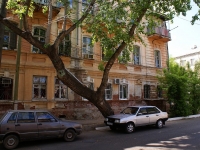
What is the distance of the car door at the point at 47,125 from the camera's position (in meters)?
7.86

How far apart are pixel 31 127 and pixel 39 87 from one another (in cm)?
647

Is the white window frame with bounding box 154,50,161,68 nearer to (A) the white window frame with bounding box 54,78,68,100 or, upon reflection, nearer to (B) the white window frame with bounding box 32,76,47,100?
(A) the white window frame with bounding box 54,78,68,100

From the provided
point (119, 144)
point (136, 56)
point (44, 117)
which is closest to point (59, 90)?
point (44, 117)

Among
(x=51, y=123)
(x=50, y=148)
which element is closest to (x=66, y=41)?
(x=51, y=123)

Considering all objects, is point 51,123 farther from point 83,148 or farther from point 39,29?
point 39,29

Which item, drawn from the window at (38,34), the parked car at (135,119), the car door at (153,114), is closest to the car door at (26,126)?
the parked car at (135,119)

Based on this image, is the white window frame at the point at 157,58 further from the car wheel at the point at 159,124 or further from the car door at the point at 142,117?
the car door at the point at 142,117

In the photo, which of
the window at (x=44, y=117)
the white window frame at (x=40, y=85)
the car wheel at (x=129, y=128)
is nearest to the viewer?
the window at (x=44, y=117)

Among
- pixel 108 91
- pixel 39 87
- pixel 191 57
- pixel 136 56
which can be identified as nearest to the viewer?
pixel 39 87

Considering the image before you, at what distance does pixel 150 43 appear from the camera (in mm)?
20359

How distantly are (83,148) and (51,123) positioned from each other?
6.33ft

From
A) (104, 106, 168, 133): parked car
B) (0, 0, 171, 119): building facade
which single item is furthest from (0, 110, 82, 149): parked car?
(0, 0, 171, 119): building facade

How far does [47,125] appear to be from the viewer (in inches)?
316

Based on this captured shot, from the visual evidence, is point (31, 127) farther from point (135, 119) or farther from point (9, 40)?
point (9, 40)
